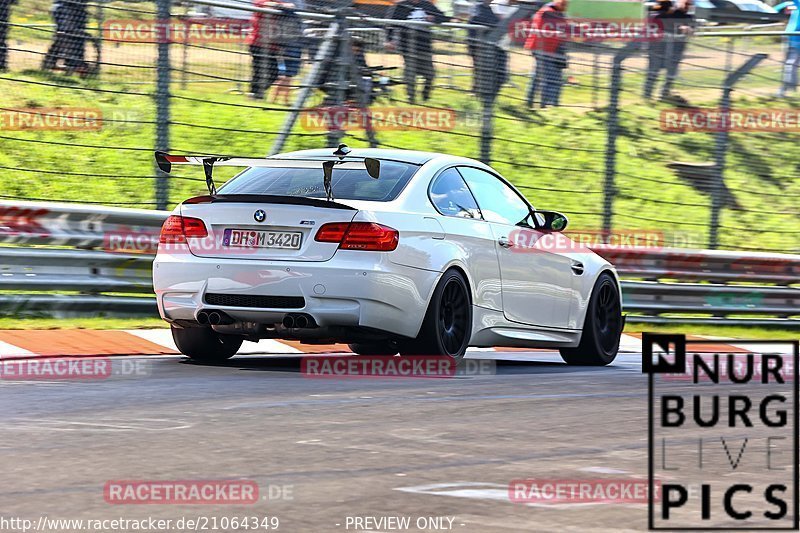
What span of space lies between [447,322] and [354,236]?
980mm

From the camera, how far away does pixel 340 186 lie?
29.9ft

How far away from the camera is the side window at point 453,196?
9.42m

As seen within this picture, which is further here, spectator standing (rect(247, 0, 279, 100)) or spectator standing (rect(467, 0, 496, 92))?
spectator standing (rect(467, 0, 496, 92))

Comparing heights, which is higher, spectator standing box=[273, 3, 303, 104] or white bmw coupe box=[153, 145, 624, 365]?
spectator standing box=[273, 3, 303, 104]

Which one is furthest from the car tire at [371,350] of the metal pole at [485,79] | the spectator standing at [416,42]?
the spectator standing at [416,42]

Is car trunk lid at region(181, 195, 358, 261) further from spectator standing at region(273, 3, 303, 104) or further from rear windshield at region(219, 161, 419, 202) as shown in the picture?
spectator standing at region(273, 3, 303, 104)

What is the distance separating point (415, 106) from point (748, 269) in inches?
156

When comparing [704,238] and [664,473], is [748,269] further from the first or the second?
[664,473]

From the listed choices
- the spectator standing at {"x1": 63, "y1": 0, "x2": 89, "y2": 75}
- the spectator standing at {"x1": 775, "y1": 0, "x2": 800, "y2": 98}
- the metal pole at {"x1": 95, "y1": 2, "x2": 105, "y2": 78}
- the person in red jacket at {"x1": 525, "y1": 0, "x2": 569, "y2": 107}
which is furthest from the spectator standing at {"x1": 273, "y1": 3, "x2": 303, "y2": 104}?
the spectator standing at {"x1": 775, "y1": 0, "x2": 800, "y2": 98}

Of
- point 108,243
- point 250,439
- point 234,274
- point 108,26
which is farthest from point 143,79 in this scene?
point 250,439

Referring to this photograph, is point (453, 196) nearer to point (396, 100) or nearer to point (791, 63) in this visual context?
point (396, 100)

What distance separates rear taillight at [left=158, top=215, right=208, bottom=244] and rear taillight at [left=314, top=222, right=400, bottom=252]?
0.78m

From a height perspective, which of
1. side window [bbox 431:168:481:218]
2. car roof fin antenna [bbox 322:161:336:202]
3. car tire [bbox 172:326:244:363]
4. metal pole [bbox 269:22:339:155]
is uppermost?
metal pole [bbox 269:22:339:155]

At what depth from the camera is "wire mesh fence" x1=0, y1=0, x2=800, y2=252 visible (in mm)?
12203
